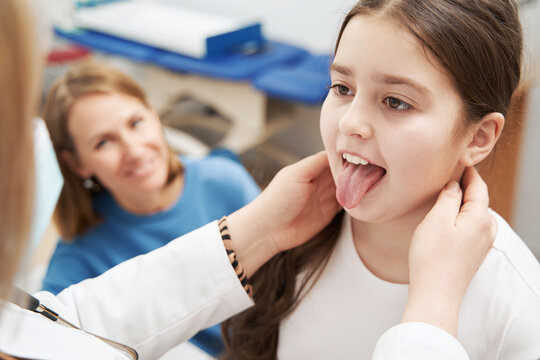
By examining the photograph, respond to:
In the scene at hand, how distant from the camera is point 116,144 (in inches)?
50.9

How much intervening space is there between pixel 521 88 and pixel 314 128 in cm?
156

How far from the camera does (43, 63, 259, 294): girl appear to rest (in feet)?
4.16

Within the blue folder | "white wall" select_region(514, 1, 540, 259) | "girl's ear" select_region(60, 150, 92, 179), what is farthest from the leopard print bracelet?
"white wall" select_region(514, 1, 540, 259)

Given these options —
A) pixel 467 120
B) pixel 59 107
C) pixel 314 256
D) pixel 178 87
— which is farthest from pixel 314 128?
pixel 467 120

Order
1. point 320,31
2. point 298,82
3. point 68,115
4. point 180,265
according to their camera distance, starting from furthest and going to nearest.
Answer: point 320,31 → point 298,82 → point 68,115 → point 180,265

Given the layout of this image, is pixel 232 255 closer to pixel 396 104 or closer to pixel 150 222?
pixel 396 104

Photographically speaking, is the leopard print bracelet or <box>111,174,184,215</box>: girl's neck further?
<box>111,174,184,215</box>: girl's neck

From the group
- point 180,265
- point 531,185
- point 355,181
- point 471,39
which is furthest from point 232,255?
point 531,185

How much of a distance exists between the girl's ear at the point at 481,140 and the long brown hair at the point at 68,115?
89cm

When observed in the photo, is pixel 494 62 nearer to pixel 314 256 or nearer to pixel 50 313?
pixel 314 256

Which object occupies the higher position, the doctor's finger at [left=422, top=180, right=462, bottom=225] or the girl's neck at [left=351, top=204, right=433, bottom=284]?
the doctor's finger at [left=422, top=180, right=462, bottom=225]

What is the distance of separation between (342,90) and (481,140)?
0.62 feet

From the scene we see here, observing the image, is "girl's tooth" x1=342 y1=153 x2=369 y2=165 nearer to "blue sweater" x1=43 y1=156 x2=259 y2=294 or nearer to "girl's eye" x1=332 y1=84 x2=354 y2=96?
"girl's eye" x1=332 y1=84 x2=354 y2=96

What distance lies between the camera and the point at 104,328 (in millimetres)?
760
